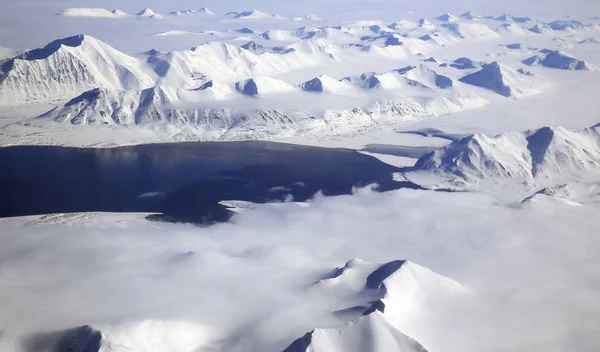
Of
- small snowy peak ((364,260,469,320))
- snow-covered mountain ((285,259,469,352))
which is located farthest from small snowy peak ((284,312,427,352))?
small snowy peak ((364,260,469,320))

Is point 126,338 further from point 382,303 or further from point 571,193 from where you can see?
point 571,193

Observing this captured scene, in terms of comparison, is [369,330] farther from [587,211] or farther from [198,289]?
[587,211]

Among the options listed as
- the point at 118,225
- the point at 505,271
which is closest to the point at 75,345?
the point at 118,225

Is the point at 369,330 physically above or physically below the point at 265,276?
above

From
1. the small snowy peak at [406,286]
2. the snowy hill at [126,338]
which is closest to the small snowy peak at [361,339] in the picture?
the small snowy peak at [406,286]

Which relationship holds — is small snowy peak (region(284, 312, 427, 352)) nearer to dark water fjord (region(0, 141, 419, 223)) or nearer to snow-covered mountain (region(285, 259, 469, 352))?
snow-covered mountain (region(285, 259, 469, 352))
